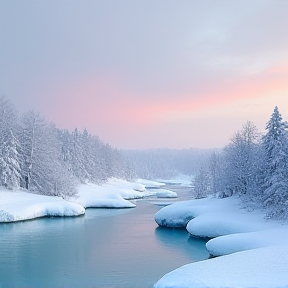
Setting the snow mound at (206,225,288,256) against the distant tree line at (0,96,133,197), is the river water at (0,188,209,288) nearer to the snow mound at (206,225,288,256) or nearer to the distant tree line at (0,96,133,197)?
the snow mound at (206,225,288,256)

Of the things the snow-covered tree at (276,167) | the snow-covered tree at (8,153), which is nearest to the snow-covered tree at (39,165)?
the snow-covered tree at (8,153)

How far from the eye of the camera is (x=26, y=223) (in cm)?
3744

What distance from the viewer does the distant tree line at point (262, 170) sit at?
30.5 metres

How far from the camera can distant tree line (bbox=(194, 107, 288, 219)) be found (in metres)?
30.5

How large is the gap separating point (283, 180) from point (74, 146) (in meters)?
51.1

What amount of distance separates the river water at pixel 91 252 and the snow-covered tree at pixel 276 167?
719cm

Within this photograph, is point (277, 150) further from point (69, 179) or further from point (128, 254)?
point (69, 179)

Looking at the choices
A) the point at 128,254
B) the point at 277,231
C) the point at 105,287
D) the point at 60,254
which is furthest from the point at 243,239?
the point at 60,254

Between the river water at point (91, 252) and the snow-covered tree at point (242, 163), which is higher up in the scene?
the snow-covered tree at point (242, 163)

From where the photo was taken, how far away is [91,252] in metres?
25.8

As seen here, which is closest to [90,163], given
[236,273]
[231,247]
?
[231,247]

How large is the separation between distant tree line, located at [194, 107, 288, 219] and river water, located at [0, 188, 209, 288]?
7287mm

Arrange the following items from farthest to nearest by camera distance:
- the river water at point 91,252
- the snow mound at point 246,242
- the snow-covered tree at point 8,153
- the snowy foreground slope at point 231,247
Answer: the snow-covered tree at point 8,153
the snow mound at point 246,242
the river water at point 91,252
the snowy foreground slope at point 231,247

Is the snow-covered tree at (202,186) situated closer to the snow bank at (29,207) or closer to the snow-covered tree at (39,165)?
the snow-covered tree at (39,165)
